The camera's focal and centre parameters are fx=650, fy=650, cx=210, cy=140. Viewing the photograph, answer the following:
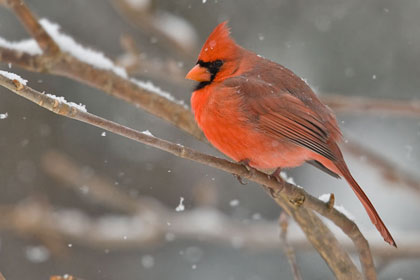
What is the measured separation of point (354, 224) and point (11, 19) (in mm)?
4403

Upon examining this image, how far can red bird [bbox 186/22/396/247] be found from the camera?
3.13m

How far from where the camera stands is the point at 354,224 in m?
2.69

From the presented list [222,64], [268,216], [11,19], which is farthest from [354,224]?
[11,19]

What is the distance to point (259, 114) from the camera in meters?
3.23

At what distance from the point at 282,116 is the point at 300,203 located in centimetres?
65

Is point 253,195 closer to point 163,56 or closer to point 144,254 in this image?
point 144,254

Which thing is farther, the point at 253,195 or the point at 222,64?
the point at 253,195

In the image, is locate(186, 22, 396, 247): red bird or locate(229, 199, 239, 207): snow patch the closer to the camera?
locate(186, 22, 396, 247): red bird

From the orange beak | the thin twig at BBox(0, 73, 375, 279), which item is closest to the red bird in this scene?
the orange beak

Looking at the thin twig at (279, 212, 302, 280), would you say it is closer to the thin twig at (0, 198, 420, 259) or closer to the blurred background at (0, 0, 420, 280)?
the thin twig at (0, 198, 420, 259)

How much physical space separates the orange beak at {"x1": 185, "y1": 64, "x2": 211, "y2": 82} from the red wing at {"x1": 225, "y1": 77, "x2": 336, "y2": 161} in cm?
15

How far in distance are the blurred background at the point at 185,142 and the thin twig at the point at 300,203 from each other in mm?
1991

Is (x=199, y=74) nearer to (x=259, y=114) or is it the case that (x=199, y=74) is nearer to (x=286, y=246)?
(x=259, y=114)

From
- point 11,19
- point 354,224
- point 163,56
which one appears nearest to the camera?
point 354,224
